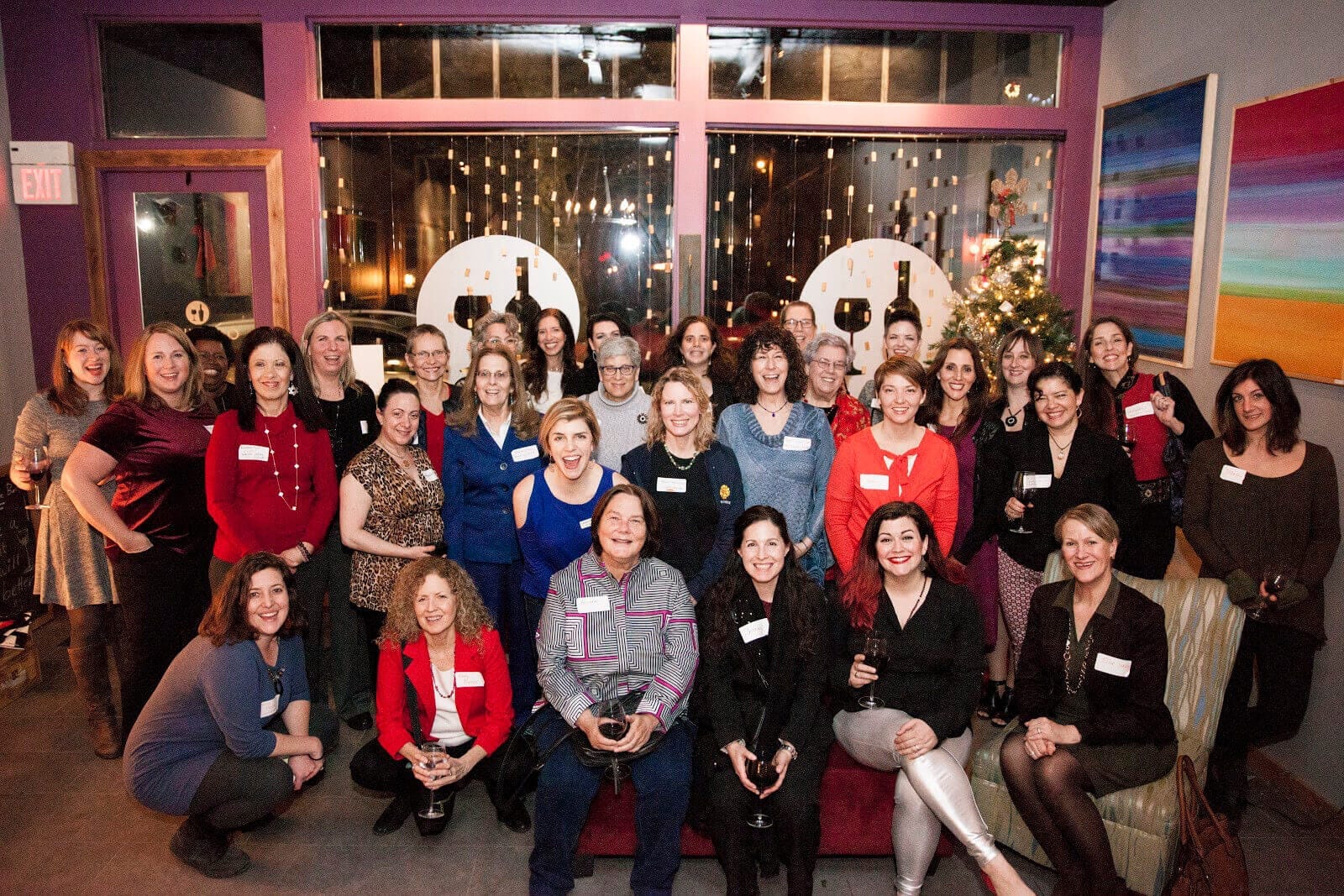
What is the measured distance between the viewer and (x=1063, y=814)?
278 cm

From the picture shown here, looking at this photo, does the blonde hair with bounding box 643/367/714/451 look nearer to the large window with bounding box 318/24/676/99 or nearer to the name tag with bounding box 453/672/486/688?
the name tag with bounding box 453/672/486/688

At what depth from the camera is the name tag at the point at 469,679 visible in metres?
3.19

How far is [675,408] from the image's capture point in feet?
11.5

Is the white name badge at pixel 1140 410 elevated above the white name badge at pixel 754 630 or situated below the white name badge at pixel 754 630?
above

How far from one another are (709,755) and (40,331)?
5346 mm

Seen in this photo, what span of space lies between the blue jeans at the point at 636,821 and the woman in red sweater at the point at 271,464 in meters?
1.31

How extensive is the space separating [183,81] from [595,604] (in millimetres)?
4855

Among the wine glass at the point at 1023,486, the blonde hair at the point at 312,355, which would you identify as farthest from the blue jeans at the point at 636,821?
the blonde hair at the point at 312,355

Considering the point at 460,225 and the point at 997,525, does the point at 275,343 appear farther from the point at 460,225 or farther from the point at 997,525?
the point at 997,525

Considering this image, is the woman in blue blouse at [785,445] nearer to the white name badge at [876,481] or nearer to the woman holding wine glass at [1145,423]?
the white name badge at [876,481]

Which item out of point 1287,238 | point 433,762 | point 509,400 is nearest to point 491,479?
point 509,400

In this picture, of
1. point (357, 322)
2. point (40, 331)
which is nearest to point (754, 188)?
point (357, 322)

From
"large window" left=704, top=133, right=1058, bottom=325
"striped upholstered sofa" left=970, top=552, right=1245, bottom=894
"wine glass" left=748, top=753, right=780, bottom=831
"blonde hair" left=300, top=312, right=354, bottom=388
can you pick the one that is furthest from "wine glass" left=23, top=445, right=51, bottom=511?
"striped upholstered sofa" left=970, top=552, right=1245, bottom=894

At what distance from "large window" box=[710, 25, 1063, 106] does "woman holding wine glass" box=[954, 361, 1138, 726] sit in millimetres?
2896
